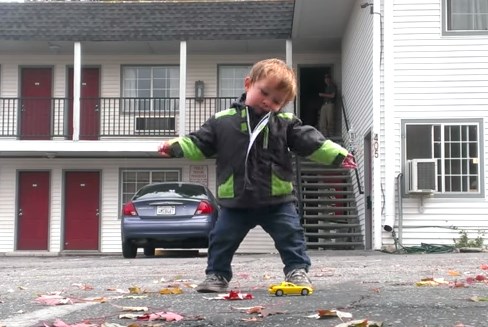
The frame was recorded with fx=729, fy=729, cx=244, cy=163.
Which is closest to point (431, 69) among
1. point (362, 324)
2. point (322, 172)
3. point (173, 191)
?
point (322, 172)

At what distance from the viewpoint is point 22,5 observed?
17.6 meters

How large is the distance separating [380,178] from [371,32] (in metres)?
2.67

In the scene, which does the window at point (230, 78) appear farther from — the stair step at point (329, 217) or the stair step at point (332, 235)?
the stair step at point (332, 235)

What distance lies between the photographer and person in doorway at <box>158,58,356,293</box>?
4836 millimetres

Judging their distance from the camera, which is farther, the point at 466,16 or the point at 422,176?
the point at 466,16

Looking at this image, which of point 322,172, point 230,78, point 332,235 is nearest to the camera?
point 332,235

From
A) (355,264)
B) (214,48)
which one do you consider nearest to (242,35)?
(214,48)

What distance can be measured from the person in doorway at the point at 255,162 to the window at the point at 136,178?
1372 centimetres

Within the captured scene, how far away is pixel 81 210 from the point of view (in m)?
18.6

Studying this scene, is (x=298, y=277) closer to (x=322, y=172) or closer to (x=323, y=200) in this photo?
(x=323, y=200)

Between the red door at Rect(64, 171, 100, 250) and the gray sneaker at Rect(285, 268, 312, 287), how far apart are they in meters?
14.2

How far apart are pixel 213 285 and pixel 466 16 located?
9859 mm

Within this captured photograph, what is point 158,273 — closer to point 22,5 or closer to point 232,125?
point 232,125

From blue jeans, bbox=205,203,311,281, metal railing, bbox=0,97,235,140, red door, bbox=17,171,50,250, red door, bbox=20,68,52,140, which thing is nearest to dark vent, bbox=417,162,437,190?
metal railing, bbox=0,97,235,140
